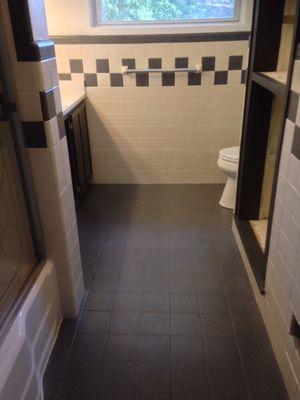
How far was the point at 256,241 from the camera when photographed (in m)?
2.23

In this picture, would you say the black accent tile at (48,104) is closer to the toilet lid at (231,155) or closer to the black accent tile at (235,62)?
the toilet lid at (231,155)

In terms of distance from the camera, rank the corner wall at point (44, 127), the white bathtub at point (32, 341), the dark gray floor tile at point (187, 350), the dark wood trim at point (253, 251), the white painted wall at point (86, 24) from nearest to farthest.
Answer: the white bathtub at point (32, 341) → the corner wall at point (44, 127) → the dark gray floor tile at point (187, 350) → the dark wood trim at point (253, 251) → the white painted wall at point (86, 24)

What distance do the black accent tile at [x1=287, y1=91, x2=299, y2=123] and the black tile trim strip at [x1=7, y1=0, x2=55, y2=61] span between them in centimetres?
100

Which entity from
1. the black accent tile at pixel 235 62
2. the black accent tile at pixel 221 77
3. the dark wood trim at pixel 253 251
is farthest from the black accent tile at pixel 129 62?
the dark wood trim at pixel 253 251

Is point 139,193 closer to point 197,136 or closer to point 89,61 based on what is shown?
point 197,136

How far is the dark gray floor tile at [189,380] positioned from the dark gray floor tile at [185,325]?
19 centimetres

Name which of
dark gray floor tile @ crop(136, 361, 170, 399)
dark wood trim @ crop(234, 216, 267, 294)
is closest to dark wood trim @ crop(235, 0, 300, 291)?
dark wood trim @ crop(234, 216, 267, 294)

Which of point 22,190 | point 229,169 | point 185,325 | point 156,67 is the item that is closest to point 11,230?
point 22,190

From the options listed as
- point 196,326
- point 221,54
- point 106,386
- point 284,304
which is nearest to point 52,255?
point 106,386

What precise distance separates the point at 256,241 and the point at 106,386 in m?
1.24

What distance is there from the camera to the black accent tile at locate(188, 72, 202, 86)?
9.93 ft

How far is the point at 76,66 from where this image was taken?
119 inches

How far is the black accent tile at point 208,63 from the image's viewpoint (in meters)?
2.97

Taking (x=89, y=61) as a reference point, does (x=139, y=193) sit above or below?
below
